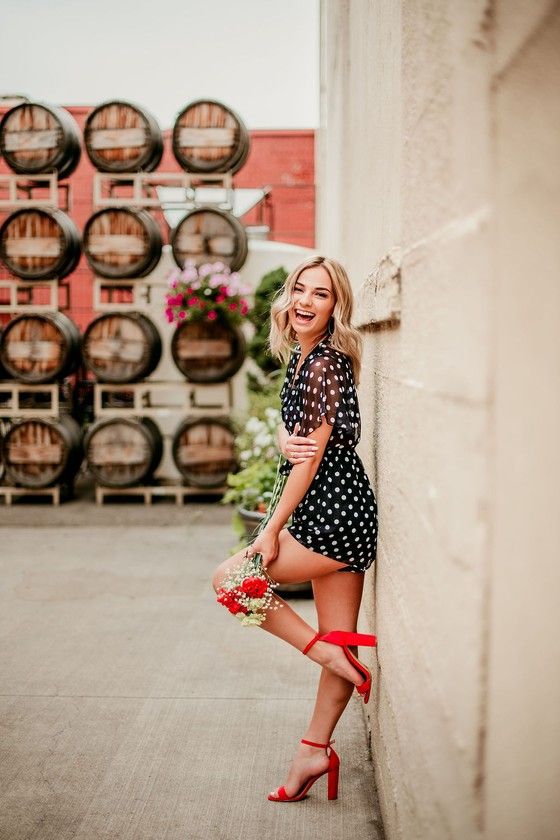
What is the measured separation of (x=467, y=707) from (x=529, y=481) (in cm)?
38

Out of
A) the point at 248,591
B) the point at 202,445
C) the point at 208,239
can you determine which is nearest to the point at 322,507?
the point at 248,591

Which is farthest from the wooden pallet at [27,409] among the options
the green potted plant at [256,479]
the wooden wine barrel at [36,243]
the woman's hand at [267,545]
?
the woman's hand at [267,545]

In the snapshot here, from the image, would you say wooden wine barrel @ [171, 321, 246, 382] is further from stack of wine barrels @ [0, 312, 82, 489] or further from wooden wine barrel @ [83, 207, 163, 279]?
stack of wine barrels @ [0, 312, 82, 489]

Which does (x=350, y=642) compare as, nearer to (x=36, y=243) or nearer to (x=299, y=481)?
(x=299, y=481)

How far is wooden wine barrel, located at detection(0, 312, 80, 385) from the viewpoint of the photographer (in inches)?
306

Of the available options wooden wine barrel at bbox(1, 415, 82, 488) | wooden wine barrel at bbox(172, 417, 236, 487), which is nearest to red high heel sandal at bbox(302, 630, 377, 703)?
wooden wine barrel at bbox(172, 417, 236, 487)

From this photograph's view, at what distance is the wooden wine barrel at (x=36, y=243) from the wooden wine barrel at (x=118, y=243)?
0.85ft

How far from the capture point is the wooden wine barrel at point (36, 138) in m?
7.75

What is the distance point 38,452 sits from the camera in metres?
7.71

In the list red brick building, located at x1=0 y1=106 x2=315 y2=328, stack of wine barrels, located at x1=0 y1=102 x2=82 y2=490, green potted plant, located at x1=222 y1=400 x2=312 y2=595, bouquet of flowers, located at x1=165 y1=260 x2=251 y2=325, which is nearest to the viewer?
green potted plant, located at x1=222 y1=400 x2=312 y2=595

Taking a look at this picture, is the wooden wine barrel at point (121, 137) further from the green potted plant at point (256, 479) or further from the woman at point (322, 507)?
the woman at point (322, 507)

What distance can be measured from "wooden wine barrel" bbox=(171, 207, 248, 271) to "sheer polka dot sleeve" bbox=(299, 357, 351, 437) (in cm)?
555

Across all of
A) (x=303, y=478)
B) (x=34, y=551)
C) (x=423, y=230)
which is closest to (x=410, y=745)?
(x=303, y=478)

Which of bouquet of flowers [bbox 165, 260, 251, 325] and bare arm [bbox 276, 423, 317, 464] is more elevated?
bouquet of flowers [bbox 165, 260, 251, 325]
